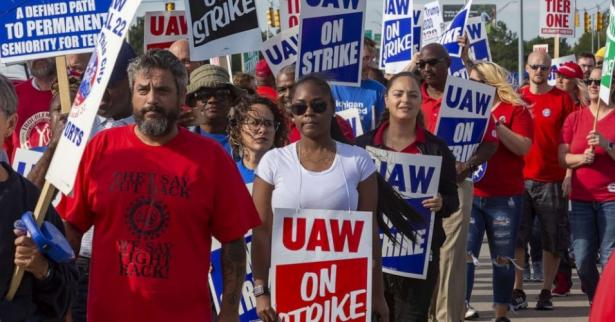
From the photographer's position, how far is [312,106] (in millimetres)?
6348

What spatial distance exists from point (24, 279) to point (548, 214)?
8.25 m

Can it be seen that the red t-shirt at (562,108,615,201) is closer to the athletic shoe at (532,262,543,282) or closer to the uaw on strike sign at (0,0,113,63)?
the athletic shoe at (532,262,543,282)

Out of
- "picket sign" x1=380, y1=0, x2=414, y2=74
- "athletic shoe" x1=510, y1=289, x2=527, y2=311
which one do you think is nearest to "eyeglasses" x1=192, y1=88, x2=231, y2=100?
"athletic shoe" x1=510, y1=289, x2=527, y2=311

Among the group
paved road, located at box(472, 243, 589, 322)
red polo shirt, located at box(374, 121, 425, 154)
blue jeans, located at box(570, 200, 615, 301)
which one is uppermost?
red polo shirt, located at box(374, 121, 425, 154)

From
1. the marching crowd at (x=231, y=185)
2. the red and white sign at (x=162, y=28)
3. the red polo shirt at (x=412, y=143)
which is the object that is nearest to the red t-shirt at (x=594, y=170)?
the marching crowd at (x=231, y=185)

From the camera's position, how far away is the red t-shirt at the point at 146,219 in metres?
4.97

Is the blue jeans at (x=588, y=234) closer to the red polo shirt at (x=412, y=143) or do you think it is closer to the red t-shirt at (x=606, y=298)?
the red polo shirt at (x=412, y=143)

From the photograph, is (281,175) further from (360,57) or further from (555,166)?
(555,166)

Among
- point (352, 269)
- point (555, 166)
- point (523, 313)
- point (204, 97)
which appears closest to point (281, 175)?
point (352, 269)

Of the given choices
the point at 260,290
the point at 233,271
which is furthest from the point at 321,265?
the point at 233,271

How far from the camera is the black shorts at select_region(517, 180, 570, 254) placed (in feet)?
38.9

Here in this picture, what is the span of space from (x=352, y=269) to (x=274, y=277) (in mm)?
387

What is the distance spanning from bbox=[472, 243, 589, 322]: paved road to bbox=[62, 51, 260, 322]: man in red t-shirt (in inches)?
238

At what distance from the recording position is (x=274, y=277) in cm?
617
